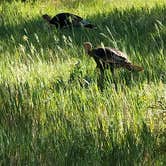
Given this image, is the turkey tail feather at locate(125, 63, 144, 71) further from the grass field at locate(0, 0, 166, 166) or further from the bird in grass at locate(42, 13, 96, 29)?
the bird in grass at locate(42, 13, 96, 29)

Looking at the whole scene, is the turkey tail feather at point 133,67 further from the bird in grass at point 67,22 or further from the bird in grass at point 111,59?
the bird in grass at point 67,22

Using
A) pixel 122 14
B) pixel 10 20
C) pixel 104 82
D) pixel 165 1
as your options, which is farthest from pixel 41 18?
pixel 104 82

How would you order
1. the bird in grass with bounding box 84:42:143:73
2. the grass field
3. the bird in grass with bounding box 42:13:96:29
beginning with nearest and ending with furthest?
the grass field
the bird in grass with bounding box 84:42:143:73
the bird in grass with bounding box 42:13:96:29

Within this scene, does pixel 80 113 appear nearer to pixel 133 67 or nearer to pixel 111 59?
pixel 111 59

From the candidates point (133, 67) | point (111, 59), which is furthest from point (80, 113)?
point (133, 67)

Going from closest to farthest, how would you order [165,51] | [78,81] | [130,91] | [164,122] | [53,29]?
[164,122] < [130,91] < [78,81] < [165,51] < [53,29]

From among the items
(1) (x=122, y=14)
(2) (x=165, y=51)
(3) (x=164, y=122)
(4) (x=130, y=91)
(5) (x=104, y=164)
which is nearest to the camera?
(5) (x=104, y=164)

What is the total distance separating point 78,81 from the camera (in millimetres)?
4789

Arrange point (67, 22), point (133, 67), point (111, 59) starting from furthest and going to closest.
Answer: point (67, 22) < point (133, 67) < point (111, 59)

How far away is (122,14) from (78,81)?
14.0 ft

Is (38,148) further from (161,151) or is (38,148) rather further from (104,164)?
(161,151)

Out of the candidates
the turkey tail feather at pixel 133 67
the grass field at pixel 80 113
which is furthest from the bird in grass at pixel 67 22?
the turkey tail feather at pixel 133 67

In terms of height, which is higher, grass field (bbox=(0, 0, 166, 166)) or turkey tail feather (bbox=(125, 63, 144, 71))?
turkey tail feather (bbox=(125, 63, 144, 71))

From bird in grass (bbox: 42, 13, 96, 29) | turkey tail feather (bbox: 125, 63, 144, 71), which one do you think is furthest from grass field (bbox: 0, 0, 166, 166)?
bird in grass (bbox: 42, 13, 96, 29)
